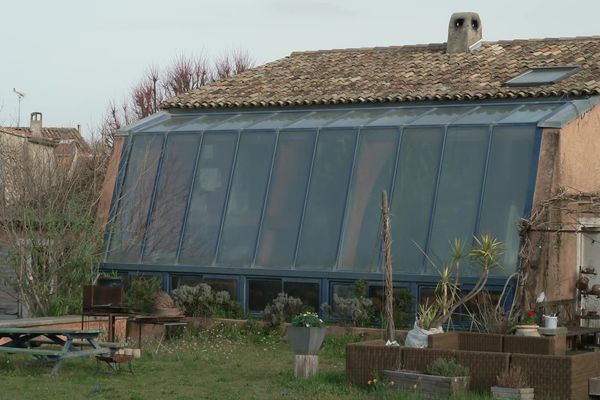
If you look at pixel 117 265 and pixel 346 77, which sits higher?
pixel 346 77

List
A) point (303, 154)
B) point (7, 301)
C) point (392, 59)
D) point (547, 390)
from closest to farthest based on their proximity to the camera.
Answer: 1. point (547, 390)
2. point (303, 154)
3. point (7, 301)
4. point (392, 59)

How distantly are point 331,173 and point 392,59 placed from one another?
4832mm

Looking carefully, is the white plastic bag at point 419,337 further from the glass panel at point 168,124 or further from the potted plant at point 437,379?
the glass panel at point 168,124

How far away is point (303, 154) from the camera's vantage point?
20328 millimetres

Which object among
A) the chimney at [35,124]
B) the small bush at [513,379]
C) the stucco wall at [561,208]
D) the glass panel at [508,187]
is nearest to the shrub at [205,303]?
the glass panel at [508,187]

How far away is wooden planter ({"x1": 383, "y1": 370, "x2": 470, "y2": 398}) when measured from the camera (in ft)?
40.0

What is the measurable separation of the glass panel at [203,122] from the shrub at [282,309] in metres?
4.27

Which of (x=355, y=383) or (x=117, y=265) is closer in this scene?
(x=355, y=383)

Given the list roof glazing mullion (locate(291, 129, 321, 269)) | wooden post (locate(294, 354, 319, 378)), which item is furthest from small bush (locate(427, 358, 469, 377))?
roof glazing mullion (locate(291, 129, 321, 269))

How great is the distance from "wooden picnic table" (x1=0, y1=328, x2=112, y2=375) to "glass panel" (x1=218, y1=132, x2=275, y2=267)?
4.89m

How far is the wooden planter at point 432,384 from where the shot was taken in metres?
12.2

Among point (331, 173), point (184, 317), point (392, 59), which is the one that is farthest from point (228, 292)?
point (392, 59)

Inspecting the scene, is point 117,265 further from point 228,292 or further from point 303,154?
point 303,154

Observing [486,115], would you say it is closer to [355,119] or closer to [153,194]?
[355,119]
